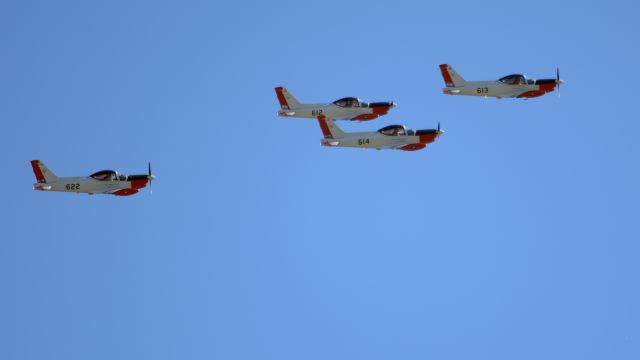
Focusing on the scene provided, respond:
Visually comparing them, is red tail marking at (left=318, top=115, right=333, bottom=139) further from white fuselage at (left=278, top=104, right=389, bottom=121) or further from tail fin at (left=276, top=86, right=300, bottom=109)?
tail fin at (left=276, top=86, right=300, bottom=109)

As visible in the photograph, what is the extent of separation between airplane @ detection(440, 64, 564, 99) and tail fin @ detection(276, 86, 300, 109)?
49.6ft

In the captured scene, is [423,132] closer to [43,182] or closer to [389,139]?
[389,139]

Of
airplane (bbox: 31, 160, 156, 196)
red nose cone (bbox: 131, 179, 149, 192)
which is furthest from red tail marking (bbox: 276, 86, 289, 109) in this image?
red nose cone (bbox: 131, 179, 149, 192)

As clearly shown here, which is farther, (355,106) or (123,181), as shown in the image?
(355,106)

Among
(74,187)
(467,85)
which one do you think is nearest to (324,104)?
(467,85)

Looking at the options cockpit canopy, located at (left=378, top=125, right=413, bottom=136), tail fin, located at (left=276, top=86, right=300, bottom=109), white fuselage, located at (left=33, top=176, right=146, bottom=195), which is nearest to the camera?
white fuselage, located at (left=33, top=176, right=146, bottom=195)

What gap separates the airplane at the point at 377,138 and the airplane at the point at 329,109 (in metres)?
5.89

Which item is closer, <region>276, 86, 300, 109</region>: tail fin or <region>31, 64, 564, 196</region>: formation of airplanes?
<region>31, 64, 564, 196</region>: formation of airplanes

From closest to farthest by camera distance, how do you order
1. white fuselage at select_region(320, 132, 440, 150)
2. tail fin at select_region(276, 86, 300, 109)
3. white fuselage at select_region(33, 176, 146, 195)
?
1. white fuselage at select_region(33, 176, 146, 195)
2. white fuselage at select_region(320, 132, 440, 150)
3. tail fin at select_region(276, 86, 300, 109)

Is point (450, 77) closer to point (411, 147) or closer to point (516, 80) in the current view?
point (516, 80)

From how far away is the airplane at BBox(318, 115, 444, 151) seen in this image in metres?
167

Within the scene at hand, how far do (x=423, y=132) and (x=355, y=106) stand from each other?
9.59 meters

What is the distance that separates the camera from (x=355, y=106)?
174875 mm

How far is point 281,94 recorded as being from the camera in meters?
175
